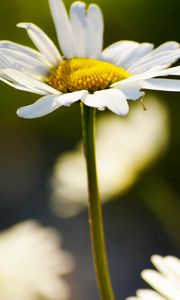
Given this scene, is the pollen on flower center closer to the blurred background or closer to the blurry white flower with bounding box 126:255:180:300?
the blurry white flower with bounding box 126:255:180:300

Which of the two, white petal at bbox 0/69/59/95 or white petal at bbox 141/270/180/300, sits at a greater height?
white petal at bbox 0/69/59/95

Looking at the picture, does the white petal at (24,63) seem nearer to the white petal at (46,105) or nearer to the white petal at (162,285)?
the white petal at (46,105)

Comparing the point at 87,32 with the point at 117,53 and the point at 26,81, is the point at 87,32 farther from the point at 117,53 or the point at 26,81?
the point at 26,81

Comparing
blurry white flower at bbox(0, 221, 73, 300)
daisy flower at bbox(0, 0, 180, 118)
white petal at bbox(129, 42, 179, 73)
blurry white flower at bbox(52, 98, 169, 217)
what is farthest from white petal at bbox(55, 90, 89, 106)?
blurry white flower at bbox(52, 98, 169, 217)

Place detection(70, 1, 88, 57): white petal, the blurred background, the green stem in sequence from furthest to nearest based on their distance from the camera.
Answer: the blurred background → detection(70, 1, 88, 57): white petal → the green stem

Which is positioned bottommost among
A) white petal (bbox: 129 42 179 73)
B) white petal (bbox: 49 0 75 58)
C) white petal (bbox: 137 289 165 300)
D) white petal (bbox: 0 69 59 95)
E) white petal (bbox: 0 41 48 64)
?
white petal (bbox: 137 289 165 300)

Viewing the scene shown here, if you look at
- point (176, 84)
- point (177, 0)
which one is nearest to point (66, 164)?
point (176, 84)

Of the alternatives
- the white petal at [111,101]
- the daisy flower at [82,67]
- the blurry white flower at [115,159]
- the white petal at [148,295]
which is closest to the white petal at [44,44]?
the daisy flower at [82,67]
